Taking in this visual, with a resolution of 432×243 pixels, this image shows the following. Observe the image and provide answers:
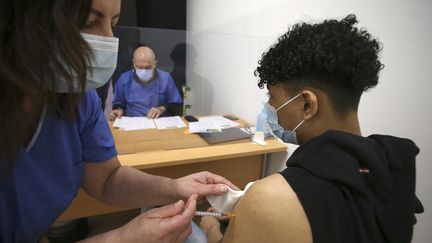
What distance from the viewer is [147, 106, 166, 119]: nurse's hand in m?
2.27

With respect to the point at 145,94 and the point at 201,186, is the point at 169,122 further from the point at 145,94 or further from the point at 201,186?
the point at 201,186

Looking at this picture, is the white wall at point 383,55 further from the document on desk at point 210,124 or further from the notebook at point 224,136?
the notebook at point 224,136

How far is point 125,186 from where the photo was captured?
90cm

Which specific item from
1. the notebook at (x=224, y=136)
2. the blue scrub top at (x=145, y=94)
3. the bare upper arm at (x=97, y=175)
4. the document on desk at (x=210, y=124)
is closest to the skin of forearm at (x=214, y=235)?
the bare upper arm at (x=97, y=175)

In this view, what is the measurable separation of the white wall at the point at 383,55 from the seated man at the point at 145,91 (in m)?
0.27

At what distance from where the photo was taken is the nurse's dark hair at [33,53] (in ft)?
1.43

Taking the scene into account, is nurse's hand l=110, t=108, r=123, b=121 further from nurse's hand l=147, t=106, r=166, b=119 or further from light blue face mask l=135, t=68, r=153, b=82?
light blue face mask l=135, t=68, r=153, b=82

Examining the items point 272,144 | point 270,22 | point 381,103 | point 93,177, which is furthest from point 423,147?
point 93,177

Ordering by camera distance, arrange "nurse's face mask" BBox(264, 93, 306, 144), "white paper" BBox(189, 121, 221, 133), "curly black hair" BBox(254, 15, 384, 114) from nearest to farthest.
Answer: "curly black hair" BBox(254, 15, 384, 114) → "nurse's face mask" BBox(264, 93, 306, 144) → "white paper" BBox(189, 121, 221, 133)

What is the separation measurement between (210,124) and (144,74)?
2.32 feet

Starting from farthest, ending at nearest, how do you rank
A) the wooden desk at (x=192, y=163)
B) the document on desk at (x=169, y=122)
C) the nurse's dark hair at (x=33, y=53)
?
the document on desk at (x=169, y=122) < the wooden desk at (x=192, y=163) < the nurse's dark hair at (x=33, y=53)

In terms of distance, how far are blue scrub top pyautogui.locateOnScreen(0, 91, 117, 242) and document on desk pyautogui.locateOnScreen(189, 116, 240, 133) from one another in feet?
3.82

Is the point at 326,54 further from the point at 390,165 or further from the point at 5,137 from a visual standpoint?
the point at 5,137

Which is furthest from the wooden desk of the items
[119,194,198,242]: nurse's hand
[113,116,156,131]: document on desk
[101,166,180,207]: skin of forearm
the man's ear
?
the man's ear
